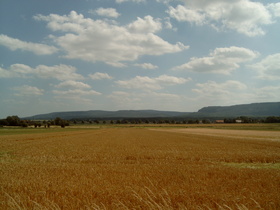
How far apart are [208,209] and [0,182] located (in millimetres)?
8312

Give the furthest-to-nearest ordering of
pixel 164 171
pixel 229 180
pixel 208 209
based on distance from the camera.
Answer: pixel 164 171
pixel 229 180
pixel 208 209

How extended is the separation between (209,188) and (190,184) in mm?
841

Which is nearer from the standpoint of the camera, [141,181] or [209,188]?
[209,188]

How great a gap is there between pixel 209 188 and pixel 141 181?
281 cm

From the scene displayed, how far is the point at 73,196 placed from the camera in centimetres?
773

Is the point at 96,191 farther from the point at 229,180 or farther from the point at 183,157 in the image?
the point at 183,157

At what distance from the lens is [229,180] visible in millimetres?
10352

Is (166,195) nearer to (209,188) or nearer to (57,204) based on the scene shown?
(209,188)

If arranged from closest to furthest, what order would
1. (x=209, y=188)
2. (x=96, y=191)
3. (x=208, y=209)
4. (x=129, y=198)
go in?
(x=208, y=209), (x=129, y=198), (x=96, y=191), (x=209, y=188)

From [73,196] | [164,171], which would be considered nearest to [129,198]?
[73,196]

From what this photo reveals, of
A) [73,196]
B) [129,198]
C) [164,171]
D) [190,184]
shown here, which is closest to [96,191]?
[73,196]

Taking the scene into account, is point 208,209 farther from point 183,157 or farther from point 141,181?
point 183,157

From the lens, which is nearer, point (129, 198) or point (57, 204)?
point (57, 204)

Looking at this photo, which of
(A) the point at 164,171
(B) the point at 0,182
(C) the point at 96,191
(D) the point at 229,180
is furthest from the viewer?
(A) the point at 164,171
